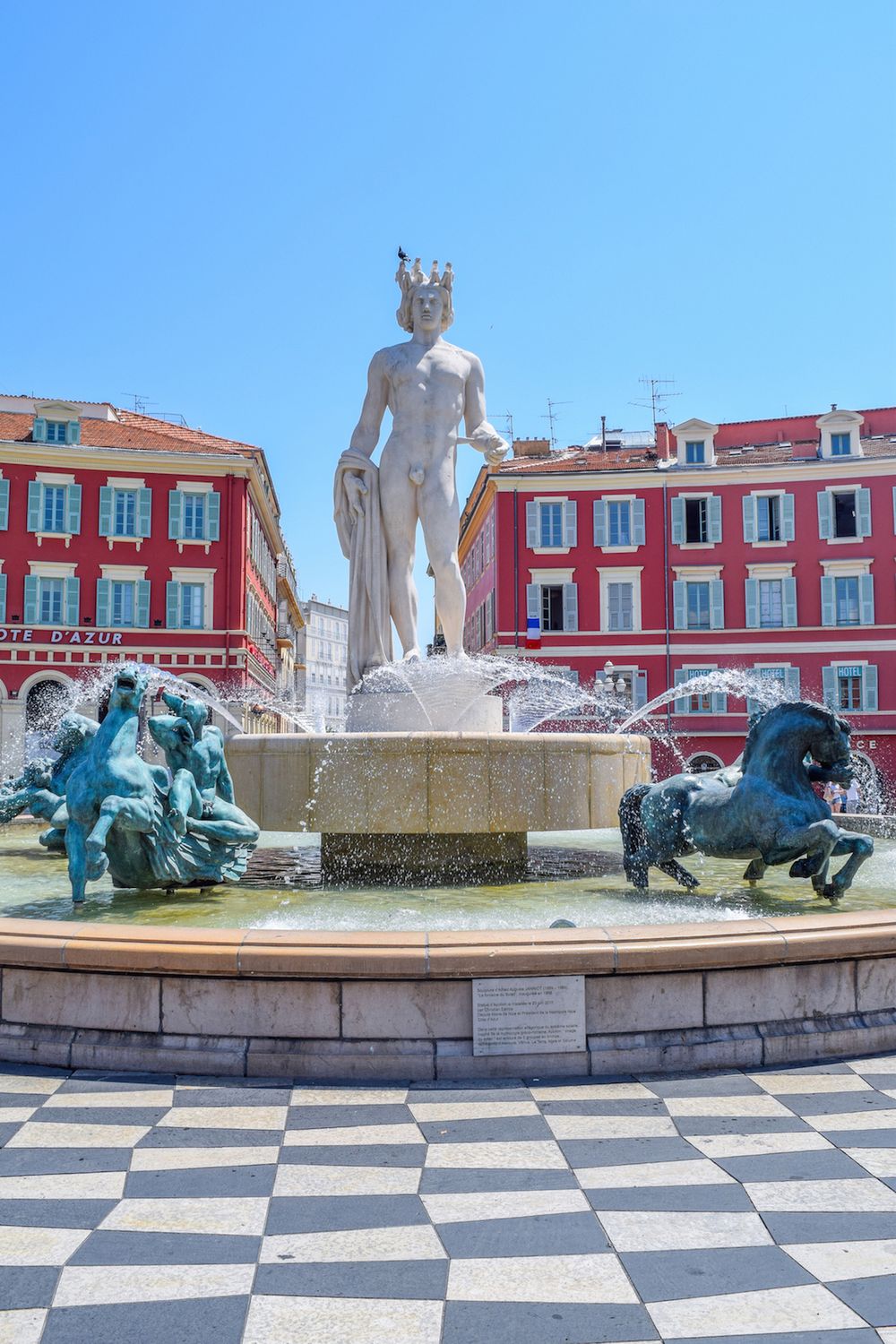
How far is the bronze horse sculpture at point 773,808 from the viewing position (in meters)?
5.54

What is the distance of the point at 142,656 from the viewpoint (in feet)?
113

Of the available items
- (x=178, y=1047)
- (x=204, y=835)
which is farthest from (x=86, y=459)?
(x=178, y=1047)

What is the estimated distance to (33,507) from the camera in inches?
1347

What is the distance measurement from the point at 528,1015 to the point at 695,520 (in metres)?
35.4

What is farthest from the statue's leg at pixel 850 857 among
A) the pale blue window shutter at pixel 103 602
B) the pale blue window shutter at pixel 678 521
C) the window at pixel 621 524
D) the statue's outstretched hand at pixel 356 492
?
the pale blue window shutter at pixel 678 521

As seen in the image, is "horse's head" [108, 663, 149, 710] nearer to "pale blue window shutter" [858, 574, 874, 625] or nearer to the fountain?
the fountain

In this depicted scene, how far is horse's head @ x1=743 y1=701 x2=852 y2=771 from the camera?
18.7 ft

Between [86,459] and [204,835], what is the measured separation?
31.2 meters

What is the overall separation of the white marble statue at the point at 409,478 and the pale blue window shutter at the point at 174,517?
2711 cm

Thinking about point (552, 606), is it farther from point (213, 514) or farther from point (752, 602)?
point (213, 514)

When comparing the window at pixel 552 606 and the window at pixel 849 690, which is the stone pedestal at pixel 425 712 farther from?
the window at pixel 849 690

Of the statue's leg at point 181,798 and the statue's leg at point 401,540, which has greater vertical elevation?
the statue's leg at point 401,540

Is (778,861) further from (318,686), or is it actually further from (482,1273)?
(318,686)

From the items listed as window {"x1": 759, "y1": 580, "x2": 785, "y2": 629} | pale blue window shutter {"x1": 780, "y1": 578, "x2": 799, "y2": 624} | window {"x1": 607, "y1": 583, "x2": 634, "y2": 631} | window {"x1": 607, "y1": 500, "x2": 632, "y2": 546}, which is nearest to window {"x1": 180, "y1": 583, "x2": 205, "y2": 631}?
window {"x1": 607, "y1": 583, "x2": 634, "y2": 631}
